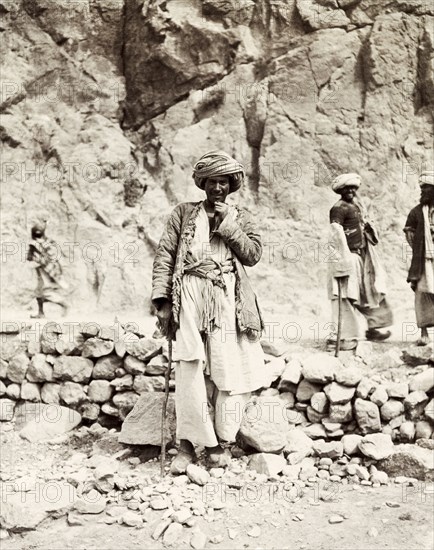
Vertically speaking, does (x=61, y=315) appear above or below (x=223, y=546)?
above

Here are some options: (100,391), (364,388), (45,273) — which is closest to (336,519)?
(364,388)

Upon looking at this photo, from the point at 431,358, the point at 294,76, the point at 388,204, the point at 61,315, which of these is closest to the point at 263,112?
the point at 294,76

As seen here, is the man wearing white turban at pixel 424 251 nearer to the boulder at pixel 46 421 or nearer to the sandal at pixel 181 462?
the sandal at pixel 181 462

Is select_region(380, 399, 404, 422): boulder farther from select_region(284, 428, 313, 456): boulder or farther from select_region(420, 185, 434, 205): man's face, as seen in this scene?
select_region(420, 185, 434, 205): man's face

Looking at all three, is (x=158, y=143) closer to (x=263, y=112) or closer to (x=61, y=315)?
(x=263, y=112)

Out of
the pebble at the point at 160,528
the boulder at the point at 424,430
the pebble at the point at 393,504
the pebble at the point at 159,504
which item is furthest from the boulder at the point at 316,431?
the pebble at the point at 160,528

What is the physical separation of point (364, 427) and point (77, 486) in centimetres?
214

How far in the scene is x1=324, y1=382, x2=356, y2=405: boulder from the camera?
14.4ft

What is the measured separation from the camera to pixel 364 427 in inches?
170

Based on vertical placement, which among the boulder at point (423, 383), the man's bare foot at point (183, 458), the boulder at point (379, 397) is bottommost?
the man's bare foot at point (183, 458)

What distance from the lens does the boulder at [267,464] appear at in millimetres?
3830

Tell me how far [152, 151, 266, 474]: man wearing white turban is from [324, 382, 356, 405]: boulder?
78cm

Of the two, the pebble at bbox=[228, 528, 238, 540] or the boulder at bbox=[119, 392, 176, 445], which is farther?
the boulder at bbox=[119, 392, 176, 445]

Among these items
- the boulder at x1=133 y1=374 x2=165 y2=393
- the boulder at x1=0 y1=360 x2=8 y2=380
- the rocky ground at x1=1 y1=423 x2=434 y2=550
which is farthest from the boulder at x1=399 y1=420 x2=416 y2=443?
the boulder at x1=0 y1=360 x2=8 y2=380
